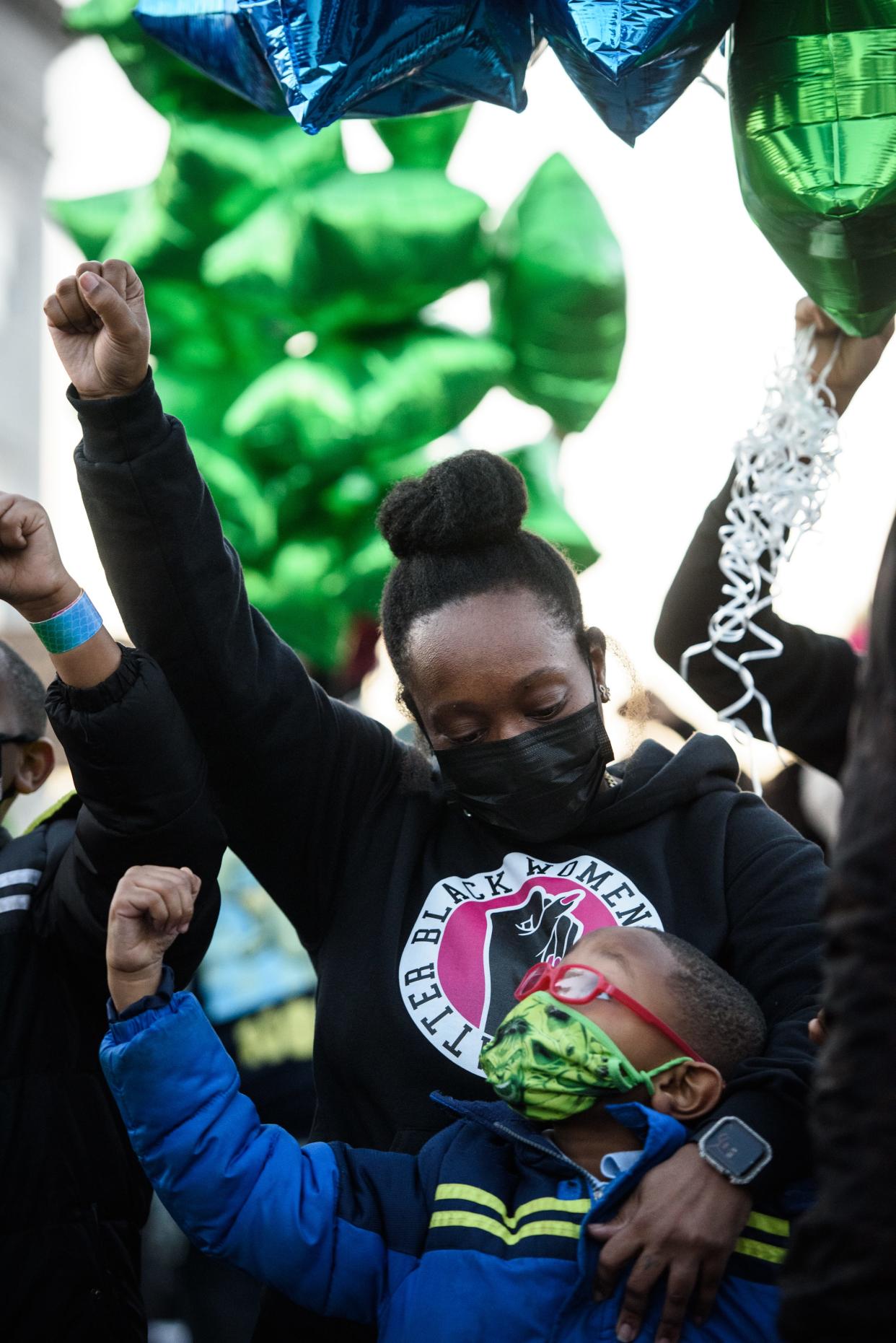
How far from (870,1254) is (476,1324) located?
0.70m

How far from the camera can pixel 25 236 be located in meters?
8.71

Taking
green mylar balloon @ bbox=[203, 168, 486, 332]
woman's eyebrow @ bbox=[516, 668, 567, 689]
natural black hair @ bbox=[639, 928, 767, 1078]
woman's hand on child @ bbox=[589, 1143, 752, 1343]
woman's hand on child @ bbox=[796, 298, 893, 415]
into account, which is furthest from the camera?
green mylar balloon @ bbox=[203, 168, 486, 332]

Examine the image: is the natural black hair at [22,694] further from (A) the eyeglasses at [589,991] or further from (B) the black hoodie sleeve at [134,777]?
(A) the eyeglasses at [589,991]

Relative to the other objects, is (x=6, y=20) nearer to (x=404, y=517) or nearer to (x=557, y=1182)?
(x=404, y=517)

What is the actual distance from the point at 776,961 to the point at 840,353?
3.15 ft

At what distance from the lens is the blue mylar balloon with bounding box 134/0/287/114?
186cm

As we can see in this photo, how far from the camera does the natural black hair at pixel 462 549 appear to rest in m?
1.95

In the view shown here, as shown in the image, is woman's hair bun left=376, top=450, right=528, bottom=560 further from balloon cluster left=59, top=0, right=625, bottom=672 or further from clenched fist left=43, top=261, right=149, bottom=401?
balloon cluster left=59, top=0, right=625, bottom=672

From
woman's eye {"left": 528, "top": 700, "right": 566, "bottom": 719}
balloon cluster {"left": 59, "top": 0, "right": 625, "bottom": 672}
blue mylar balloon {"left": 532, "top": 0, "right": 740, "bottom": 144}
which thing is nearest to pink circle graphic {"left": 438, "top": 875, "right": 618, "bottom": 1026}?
woman's eye {"left": 528, "top": 700, "right": 566, "bottom": 719}

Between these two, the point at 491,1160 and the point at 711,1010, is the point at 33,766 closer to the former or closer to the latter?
the point at 491,1160

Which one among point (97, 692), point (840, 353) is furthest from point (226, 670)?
point (840, 353)

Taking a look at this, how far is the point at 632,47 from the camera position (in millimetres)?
1624

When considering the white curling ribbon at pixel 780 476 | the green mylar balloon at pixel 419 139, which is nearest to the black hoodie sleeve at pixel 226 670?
the white curling ribbon at pixel 780 476

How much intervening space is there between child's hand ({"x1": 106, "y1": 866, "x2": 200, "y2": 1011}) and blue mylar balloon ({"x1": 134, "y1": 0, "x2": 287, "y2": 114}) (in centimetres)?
108
